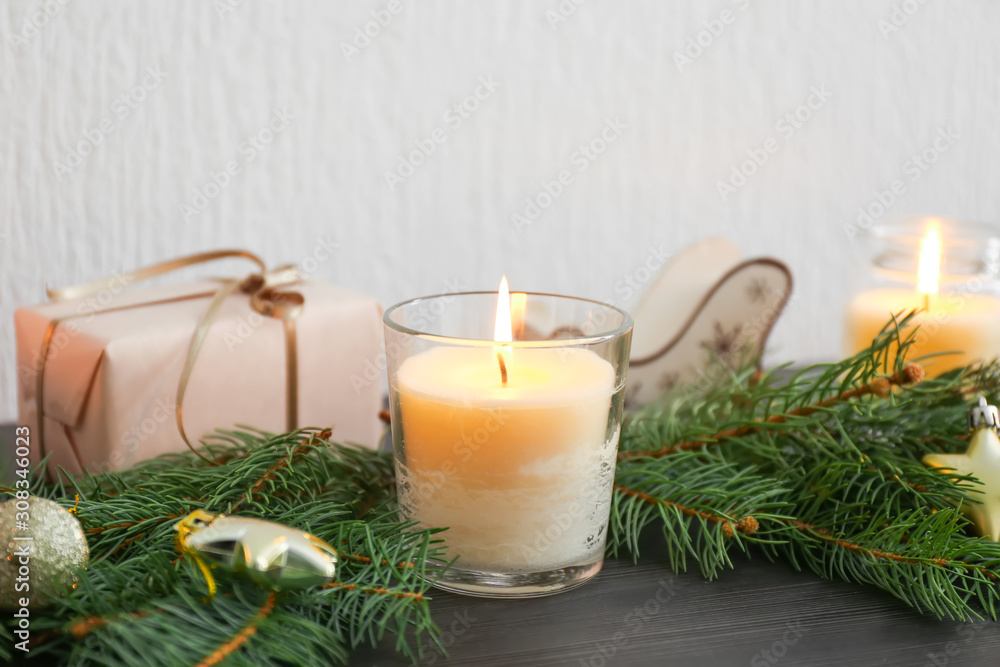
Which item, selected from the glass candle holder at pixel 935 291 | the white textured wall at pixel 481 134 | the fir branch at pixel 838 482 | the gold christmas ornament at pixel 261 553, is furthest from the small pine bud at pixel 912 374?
the white textured wall at pixel 481 134

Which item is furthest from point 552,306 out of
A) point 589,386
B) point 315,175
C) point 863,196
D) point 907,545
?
point 863,196

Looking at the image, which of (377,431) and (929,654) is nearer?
(929,654)

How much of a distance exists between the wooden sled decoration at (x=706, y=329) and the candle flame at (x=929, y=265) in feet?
0.26

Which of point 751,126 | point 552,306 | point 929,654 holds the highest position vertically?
point 751,126

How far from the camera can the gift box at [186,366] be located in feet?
1.45

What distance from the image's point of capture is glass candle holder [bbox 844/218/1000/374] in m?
0.52

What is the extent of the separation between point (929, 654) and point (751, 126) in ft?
2.25

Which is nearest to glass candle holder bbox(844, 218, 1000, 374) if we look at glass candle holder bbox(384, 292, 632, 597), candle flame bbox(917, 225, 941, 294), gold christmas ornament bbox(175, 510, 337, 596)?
candle flame bbox(917, 225, 941, 294)

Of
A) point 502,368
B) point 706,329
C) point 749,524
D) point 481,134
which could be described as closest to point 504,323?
point 502,368

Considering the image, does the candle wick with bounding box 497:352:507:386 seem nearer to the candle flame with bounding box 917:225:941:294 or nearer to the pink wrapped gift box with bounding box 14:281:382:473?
the pink wrapped gift box with bounding box 14:281:382:473

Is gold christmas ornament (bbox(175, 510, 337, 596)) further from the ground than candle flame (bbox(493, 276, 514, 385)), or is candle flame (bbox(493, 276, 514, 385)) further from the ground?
candle flame (bbox(493, 276, 514, 385))

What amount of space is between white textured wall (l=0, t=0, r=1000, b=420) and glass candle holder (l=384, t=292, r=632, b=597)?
44cm

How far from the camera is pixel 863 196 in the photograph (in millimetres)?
980

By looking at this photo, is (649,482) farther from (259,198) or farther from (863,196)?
(863,196)
